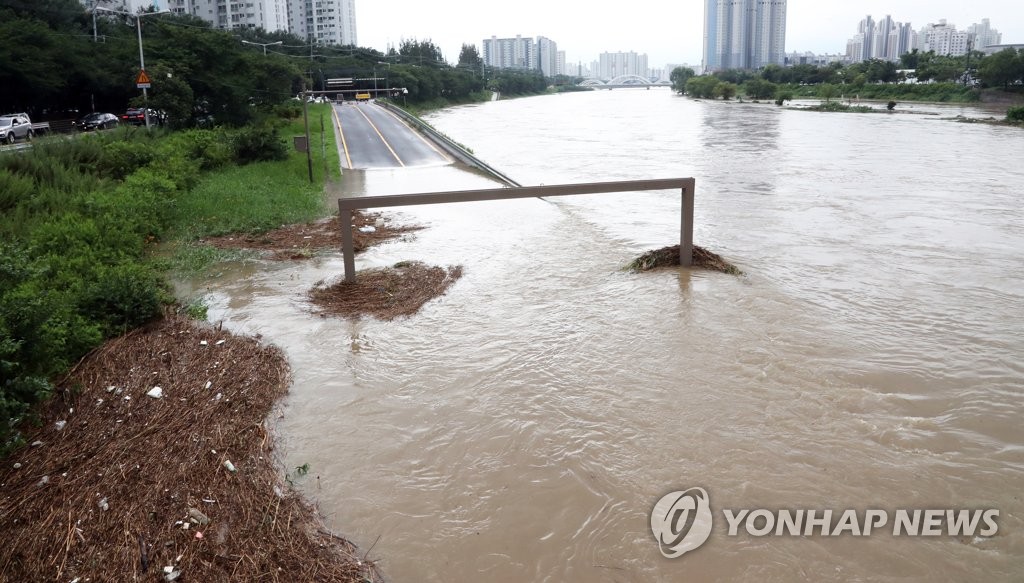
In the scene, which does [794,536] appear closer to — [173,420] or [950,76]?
[173,420]

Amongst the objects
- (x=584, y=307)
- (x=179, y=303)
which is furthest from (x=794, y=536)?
(x=179, y=303)

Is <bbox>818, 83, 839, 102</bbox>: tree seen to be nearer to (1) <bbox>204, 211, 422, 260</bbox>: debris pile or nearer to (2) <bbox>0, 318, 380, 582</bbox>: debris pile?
(1) <bbox>204, 211, 422, 260</bbox>: debris pile

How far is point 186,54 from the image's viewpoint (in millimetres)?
36406

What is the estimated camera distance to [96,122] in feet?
128

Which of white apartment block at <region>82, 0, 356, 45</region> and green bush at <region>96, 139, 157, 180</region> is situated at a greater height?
white apartment block at <region>82, 0, 356, 45</region>

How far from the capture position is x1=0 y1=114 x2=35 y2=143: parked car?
29830 mm

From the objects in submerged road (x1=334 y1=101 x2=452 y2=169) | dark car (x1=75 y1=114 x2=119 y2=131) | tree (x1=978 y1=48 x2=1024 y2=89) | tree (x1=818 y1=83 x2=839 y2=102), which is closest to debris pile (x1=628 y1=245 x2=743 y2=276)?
submerged road (x1=334 y1=101 x2=452 y2=169)

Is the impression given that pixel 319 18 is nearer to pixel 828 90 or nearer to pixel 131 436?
pixel 828 90

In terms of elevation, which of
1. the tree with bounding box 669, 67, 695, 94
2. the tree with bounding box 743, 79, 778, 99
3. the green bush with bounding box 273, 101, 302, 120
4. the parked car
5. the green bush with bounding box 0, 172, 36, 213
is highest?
the tree with bounding box 669, 67, 695, 94

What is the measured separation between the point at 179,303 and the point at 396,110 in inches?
2363

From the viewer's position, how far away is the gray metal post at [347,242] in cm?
962

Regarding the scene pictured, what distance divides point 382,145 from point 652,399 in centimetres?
3493

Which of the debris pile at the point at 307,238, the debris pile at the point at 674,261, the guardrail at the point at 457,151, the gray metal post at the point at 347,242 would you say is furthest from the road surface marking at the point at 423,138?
the gray metal post at the point at 347,242

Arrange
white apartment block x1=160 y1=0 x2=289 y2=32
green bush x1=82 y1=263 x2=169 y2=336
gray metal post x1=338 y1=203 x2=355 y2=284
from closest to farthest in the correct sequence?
green bush x1=82 y1=263 x2=169 y2=336 → gray metal post x1=338 y1=203 x2=355 y2=284 → white apartment block x1=160 y1=0 x2=289 y2=32
